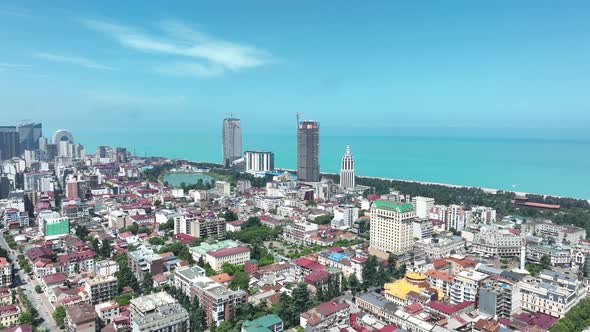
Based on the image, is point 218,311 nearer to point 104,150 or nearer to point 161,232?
point 161,232

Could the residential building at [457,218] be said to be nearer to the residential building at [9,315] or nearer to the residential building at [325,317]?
the residential building at [325,317]

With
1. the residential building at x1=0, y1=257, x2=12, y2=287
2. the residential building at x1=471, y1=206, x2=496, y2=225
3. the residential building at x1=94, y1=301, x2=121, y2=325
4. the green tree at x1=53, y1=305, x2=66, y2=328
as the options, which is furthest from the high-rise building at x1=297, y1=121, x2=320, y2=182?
the green tree at x1=53, y1=305, x2=66, y2=328

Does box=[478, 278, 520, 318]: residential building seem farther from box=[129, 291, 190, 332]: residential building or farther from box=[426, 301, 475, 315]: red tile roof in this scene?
box=[129, 291, 190, 332]: residential building

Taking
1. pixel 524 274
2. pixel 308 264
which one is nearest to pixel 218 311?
pixel 308 264

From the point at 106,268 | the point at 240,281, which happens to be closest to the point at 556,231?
the point at 240,281

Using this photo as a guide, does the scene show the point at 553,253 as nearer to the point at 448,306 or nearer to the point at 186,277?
the point at 448,306

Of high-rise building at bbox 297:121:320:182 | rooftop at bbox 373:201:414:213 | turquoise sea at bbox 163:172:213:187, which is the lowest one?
turquoise sea at bbox 163:172:213:187

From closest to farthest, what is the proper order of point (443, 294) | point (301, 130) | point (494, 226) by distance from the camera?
point (443, 294) → point (494, 226) → point (301, 130)
